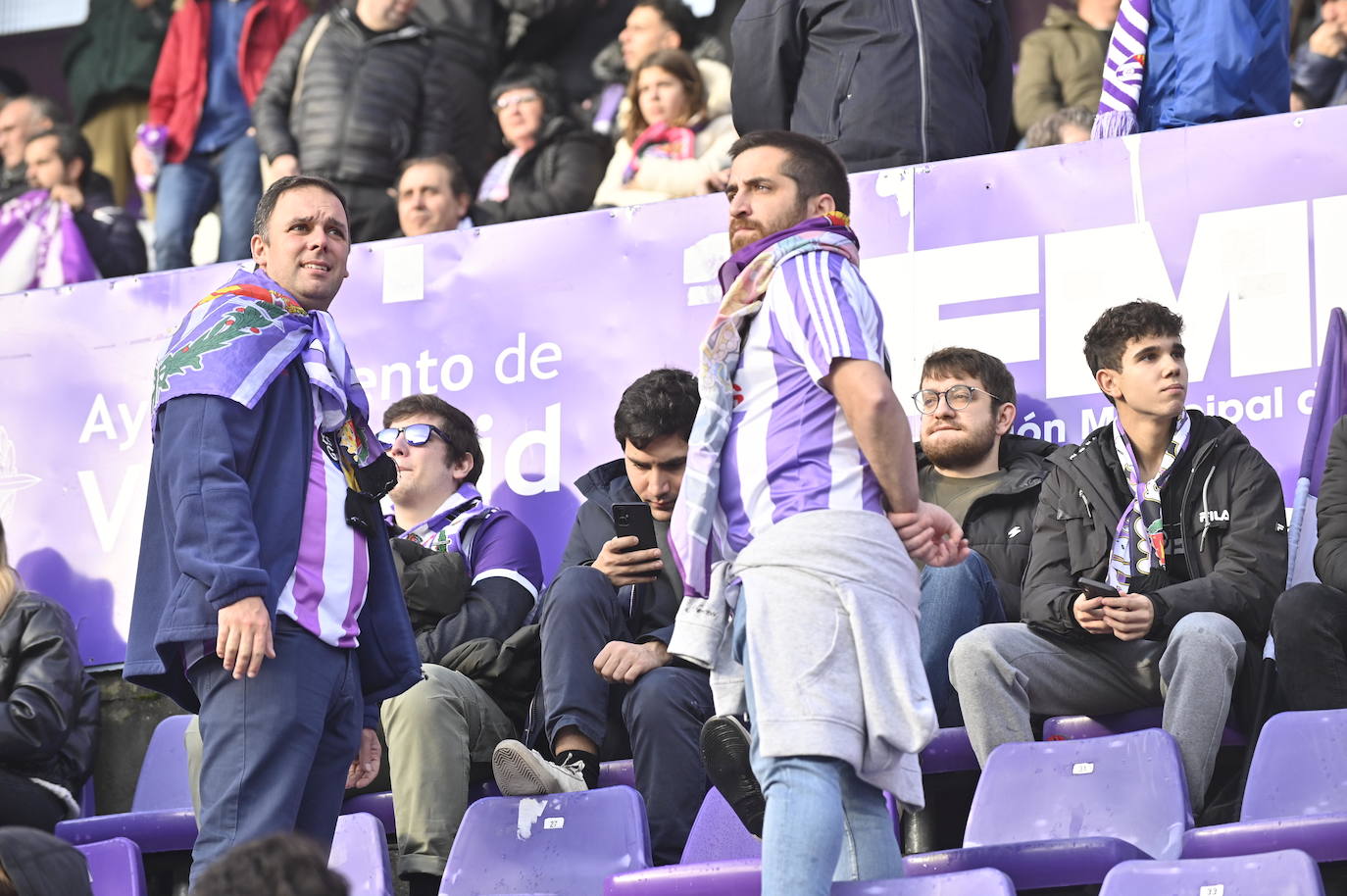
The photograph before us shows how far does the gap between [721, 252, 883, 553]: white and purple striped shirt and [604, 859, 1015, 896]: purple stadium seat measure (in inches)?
24.2

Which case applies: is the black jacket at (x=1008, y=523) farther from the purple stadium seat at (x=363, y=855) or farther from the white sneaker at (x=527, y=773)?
the purple stadium seat at (x=363, y=855)

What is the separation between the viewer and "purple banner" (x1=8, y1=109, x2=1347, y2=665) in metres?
5.46

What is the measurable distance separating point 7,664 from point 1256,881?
3.51m

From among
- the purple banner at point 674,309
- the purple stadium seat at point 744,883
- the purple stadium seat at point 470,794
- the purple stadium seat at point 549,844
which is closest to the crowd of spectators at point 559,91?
the purple banner at point 674,309

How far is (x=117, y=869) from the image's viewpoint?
4711mm

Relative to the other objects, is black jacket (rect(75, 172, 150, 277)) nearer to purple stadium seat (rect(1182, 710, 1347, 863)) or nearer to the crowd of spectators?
the crowd of spectators

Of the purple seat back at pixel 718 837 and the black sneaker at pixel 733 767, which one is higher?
the black sneaker at pixel 733 767

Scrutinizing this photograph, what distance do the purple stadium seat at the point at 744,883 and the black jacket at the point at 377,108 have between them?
4.39 m

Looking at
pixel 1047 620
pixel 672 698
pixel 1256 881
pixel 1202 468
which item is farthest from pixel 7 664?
pixel 1256 881

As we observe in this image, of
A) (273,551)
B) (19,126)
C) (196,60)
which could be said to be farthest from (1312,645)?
(19,126)

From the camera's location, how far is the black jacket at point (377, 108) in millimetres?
7855

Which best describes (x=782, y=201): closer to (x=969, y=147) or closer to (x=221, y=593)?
(x=221, y=593)

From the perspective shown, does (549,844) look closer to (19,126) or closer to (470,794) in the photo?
(470,794)

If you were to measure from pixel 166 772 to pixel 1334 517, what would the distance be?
316cm
